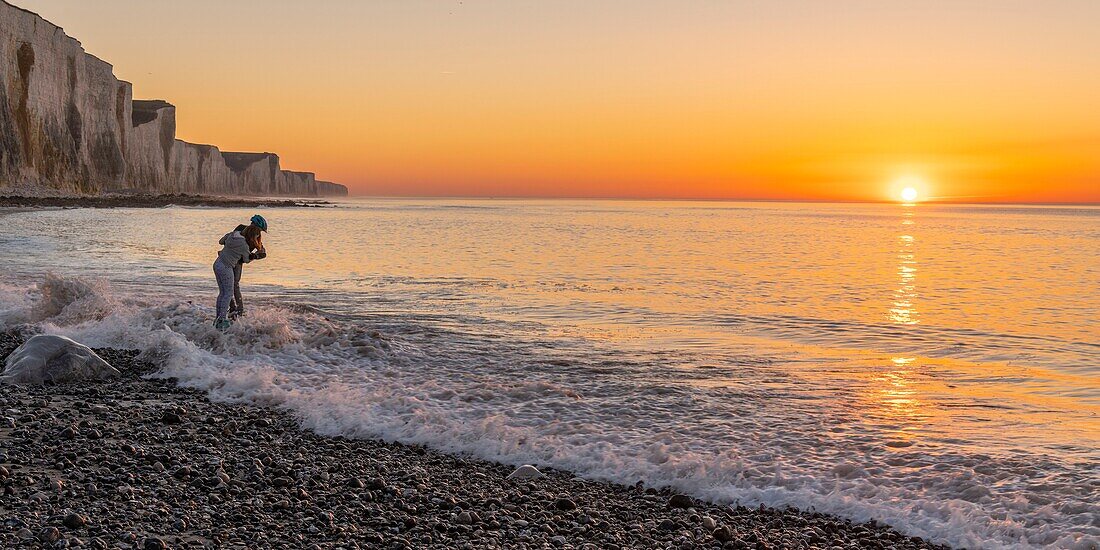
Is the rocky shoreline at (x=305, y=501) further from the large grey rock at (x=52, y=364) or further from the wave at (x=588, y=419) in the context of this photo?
the large grey rock at (x=52, y=364)

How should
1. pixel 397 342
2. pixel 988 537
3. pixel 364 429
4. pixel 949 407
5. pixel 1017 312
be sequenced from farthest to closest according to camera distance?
pixel 1017 312 < pixel 397 342 < pixel 949 407 < pixel 364 429 < pixel 988 537

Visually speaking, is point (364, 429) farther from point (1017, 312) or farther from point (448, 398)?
point (1017, 312)

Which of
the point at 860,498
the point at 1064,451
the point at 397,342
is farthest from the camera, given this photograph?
the point at 397,342

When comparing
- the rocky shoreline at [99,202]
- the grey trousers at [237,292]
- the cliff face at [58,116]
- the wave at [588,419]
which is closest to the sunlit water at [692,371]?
the wave at [588,419]

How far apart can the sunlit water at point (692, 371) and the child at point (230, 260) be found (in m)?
0.40

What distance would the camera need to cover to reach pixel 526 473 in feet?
25.4

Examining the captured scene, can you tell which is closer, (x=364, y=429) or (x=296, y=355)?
(x=364, y=429)

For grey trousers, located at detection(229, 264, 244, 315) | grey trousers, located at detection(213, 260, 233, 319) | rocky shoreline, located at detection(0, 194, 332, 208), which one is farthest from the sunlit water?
rocky shoreline, located at detection(0, 194, 332, 208)

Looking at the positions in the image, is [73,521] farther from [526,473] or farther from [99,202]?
[99,202]

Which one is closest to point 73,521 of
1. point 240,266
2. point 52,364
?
point 52,364

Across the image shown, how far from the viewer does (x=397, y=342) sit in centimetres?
1438

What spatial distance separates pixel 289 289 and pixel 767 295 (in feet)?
43.2

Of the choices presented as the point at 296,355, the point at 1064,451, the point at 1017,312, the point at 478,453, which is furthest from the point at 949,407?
the point at 1017,312

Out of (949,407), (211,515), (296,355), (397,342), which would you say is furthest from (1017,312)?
(211,515)
